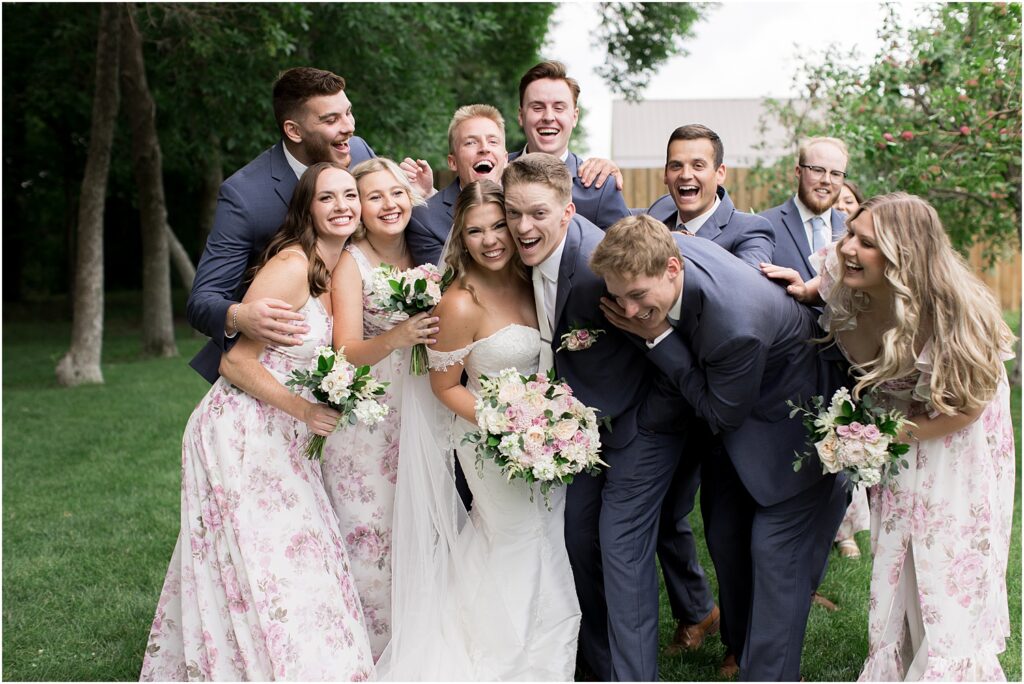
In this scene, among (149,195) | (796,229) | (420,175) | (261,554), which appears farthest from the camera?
(149,195)

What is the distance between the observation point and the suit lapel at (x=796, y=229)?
18.1 ft

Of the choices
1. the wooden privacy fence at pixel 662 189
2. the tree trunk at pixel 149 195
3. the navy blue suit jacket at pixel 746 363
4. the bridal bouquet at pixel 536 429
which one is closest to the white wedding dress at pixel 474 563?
the bridal bouquet at pixel 536 429

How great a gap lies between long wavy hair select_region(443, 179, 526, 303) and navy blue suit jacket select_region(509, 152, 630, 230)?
0.48 meters

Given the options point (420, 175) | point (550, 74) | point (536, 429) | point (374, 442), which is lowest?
point (374, 442)

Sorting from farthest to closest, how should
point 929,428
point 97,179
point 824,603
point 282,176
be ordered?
point 97,179
point 824,603
point 282,176
point 929,428

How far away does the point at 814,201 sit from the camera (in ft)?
18.4

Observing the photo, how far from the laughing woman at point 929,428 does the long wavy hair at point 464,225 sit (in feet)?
3.81

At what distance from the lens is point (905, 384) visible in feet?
12.4

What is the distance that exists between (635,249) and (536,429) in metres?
0.87

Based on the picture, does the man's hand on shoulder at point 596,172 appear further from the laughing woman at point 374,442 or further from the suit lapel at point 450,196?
the laughing woman at point 374,442

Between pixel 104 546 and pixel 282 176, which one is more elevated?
pixel 282 176

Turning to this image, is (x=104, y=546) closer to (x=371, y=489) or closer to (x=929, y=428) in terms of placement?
(x=371, y=489)

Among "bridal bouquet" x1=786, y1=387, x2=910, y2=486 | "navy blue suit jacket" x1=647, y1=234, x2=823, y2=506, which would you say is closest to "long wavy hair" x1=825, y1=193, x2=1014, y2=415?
"bridal bouquet" x1=786, y1=387, x2=910, y2=486

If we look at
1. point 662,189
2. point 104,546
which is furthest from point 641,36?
point 104,546
